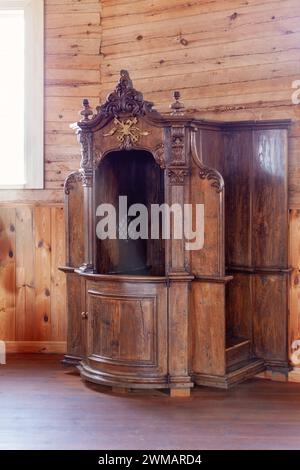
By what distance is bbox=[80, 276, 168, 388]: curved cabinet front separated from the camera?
4312 mm

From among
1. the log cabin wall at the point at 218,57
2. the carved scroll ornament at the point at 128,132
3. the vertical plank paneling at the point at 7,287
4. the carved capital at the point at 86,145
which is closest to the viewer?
the carved scroll ornament at the point at 128,132

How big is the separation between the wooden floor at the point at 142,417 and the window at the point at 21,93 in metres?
1.80

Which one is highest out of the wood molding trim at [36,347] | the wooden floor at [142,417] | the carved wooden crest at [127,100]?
the carved wooden crest at [127,100]

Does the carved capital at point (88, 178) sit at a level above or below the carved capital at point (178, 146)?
below

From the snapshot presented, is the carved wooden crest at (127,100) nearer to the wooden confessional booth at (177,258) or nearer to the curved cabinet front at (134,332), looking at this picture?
the wooden confessional booth at (177,258)

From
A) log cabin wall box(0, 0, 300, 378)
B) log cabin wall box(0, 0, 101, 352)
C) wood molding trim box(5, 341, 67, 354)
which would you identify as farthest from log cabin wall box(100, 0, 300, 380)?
wood molding trim box(5, 341, 67, 354)

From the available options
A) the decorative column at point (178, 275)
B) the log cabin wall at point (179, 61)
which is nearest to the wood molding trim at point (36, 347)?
the log cabin wall at point (179, 61)

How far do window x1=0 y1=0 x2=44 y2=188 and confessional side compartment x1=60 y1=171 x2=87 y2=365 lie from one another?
0.67 meters

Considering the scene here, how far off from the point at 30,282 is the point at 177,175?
1937 millimetres

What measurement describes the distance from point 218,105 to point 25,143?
167 centimetres

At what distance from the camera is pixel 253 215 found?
15.7ft

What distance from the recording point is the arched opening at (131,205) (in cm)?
481

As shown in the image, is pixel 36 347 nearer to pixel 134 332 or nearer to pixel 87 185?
pixel 134 332

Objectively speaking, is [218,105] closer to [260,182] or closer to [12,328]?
[260,182]
